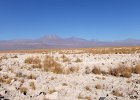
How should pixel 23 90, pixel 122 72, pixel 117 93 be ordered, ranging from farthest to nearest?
pixel 122 72, pixel 23 90, pixel 117 93

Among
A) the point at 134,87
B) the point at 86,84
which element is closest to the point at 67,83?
the point at 86,84

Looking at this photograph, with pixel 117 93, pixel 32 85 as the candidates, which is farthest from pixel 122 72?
pixel 32 85

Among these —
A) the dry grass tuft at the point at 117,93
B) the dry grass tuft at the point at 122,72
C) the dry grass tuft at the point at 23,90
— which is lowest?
the dry grass tuft at the point at 117,93

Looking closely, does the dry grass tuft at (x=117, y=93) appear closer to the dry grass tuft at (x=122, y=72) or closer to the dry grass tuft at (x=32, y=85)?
the dry grass tuft at (x=32, y=85)

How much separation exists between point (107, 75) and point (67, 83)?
3.70 metres

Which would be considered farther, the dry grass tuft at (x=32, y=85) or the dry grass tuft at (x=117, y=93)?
the dry grass tuft at (x=32, y=85)

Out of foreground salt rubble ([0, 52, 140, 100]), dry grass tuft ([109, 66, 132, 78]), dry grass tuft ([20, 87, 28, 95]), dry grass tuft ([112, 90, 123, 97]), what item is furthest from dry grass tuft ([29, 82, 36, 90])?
dry grass tuft ([109, 66, 132, 78])

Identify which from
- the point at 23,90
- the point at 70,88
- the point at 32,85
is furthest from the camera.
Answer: the point at 32,85

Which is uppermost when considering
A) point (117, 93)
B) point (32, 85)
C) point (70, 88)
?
point (32, 85)

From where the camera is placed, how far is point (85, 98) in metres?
10.3

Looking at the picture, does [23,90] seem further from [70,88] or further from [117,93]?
[117,93]

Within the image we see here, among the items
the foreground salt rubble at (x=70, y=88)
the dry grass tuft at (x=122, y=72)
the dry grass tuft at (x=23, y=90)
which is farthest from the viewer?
the dry grass tuft at (x=122, y=72)

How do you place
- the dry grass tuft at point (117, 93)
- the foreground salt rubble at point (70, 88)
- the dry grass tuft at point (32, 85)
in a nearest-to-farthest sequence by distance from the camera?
the foreground salt rubble at point (70, 88)
the dry grass tuft at point (117, 93)
the dry grass tuft at point (32, 85)

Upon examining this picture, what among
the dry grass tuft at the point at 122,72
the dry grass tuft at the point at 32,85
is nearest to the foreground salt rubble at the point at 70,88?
the dry grass tuft at the point at 32,85
